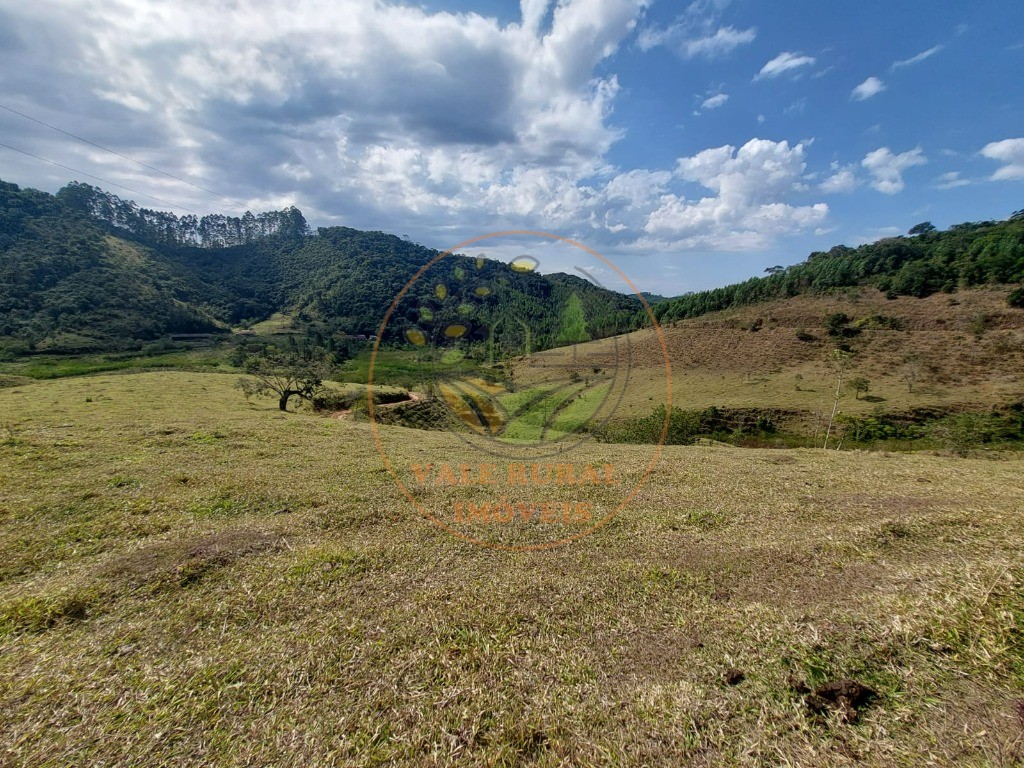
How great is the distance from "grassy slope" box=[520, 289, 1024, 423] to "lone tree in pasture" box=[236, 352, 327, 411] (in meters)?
34.6

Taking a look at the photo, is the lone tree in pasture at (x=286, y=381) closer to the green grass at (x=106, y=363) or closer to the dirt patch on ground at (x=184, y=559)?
the green grass at (x=106, y=363)

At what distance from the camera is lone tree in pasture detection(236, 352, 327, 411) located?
42.7m

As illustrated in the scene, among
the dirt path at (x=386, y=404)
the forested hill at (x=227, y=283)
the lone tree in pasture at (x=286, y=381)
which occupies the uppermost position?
the forested hill at (x=227, y=283)

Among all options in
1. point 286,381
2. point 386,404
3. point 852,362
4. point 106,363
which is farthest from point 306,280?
point 852,362

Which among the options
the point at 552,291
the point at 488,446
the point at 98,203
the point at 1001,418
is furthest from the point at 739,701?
the point at 98,203

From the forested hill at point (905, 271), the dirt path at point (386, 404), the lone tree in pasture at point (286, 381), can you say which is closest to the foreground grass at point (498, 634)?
the dirt path at point (386, 404)

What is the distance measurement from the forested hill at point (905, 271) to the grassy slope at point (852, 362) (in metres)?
7.20

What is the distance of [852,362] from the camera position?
65.4 meters

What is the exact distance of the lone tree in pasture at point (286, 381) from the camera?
140 ft

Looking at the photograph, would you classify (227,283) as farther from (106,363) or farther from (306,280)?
(106,363)

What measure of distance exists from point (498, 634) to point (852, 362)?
→ 8112cm

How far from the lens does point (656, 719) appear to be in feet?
13.3

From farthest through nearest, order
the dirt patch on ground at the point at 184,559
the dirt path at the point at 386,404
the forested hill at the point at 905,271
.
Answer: the forested hill at the point at 905,271 → the dirt path at the point at 386,404 → the dirt patch on ground at the point at 184,559

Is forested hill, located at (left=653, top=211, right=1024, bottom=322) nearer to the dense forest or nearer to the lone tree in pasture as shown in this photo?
the dense forest
